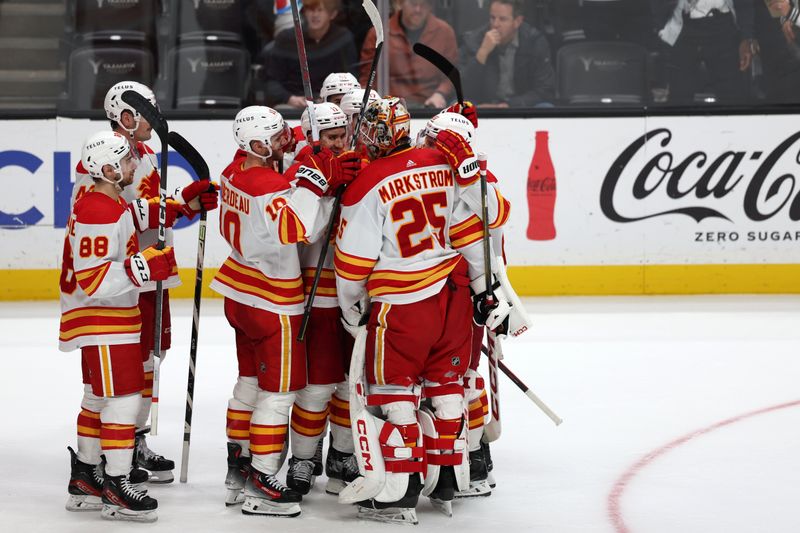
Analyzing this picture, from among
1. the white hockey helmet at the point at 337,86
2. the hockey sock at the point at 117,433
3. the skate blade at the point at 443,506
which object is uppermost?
the white hockey helmet at the point at 337,86

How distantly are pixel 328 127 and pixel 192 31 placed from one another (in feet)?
14.6

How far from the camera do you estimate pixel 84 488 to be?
139 inches

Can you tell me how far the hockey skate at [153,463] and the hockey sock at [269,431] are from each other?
19.5 inches

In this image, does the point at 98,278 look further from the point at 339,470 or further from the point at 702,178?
the point at 702,178

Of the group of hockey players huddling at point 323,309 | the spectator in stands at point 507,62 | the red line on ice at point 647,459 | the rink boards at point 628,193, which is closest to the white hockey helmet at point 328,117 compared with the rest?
the group of hockey players huddling at point 323,309

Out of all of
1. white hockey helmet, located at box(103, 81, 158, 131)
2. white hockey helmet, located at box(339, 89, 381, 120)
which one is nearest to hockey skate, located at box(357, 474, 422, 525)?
white hockey helmet, located at box(339, 89, 381, 120)

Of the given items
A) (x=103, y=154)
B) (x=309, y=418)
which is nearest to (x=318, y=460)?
(x=309, y=418)

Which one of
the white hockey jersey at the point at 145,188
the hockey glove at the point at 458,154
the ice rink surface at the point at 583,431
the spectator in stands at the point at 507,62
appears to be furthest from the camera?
the spectator in stands at the point at 507,62

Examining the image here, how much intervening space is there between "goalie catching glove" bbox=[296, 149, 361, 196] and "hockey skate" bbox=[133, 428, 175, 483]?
1103 millimetres

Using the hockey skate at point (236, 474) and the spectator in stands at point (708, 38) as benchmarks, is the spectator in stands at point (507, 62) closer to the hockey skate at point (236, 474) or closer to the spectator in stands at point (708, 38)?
the spectator in stands at point (708, 38)

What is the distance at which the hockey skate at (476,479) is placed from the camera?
11.8ft

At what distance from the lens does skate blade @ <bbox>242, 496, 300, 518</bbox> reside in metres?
3.43

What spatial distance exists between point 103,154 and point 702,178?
480 cm

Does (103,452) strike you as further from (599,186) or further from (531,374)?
(599,186)
